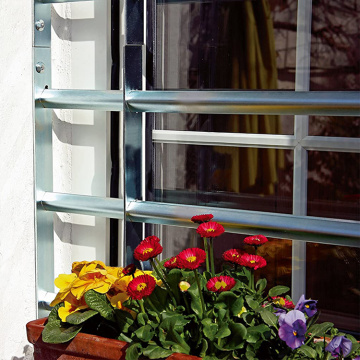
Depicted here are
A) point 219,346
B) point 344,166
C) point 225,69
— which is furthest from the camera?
point 225,69

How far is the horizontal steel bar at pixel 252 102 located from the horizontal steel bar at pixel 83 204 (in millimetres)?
263

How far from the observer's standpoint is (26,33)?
1829 mm

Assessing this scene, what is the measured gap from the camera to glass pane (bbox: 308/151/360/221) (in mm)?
1643

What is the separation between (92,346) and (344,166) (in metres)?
0.77

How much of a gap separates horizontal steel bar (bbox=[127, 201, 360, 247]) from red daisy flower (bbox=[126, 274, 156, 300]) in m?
0.35

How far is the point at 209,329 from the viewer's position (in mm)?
1209

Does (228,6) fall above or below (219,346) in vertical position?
above

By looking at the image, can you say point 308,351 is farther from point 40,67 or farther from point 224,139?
point 40,67

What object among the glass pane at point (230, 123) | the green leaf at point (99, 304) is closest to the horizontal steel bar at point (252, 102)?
the glass pane at point (230, 123)

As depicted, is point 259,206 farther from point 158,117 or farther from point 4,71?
point 4,71

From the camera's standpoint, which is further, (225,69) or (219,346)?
(225,69)

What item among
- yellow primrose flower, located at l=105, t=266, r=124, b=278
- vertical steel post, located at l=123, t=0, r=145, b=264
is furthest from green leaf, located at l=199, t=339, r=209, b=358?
vertical steel post, located at l=123, t=0, r=145, b=264

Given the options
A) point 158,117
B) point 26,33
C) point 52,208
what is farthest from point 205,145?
point 26,33

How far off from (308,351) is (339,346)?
6 cm
